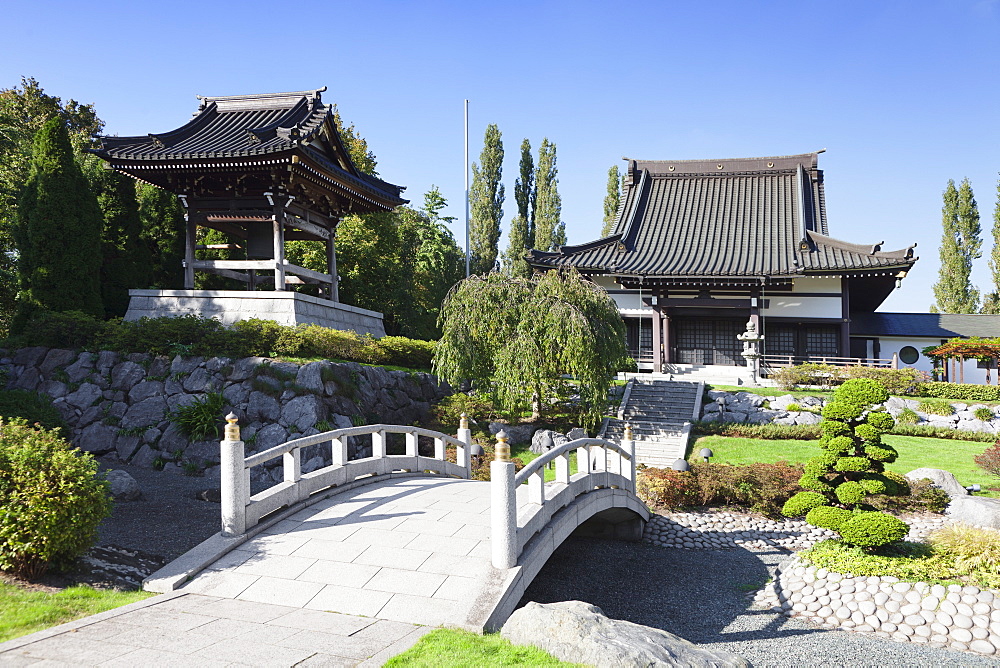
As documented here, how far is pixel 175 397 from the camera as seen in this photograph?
51.5ft

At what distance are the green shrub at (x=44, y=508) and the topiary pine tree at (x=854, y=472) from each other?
430 inches

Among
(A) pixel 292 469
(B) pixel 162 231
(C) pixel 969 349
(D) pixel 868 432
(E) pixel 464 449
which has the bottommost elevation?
(E) pixel 464 449

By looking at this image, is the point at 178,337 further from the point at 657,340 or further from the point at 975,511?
the point at 975,511

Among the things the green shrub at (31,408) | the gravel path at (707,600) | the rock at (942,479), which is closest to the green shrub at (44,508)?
the gravel path at (707,600)

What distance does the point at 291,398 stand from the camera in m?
15.5

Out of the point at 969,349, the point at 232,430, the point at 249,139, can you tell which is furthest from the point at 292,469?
the point at 969,349

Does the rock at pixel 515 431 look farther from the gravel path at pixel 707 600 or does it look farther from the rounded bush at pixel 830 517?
the rounded bush at pixel 830 517

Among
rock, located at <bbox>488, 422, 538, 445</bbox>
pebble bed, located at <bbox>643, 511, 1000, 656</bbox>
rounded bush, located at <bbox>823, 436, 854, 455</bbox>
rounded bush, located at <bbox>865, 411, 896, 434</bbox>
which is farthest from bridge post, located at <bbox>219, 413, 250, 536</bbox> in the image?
rock, located at <bbox>488, 422, 538, 445</bbox>

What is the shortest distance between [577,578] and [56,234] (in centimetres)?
1630

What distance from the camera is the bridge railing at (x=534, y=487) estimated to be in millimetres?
7793

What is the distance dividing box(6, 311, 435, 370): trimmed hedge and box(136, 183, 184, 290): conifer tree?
16.6 feet

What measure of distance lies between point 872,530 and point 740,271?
1730 cm

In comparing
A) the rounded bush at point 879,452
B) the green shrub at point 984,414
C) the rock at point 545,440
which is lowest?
the rock at point 545,440

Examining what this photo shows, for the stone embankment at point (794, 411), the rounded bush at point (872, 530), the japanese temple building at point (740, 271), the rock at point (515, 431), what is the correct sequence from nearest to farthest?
the rounded bush at point (872, 530), the rock at point (515, 431), the stone embankment at point (794, 411), the japanese temple building at point (740, 271)
